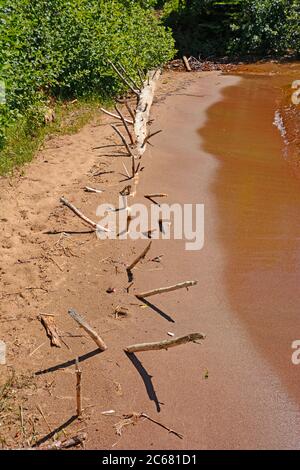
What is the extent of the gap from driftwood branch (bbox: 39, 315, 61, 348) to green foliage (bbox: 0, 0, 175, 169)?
4.68m

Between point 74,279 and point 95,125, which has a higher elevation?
point 95,125

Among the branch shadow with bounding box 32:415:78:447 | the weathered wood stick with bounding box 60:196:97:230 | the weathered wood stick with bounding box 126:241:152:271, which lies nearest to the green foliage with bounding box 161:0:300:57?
the weathered wood stick with bounding box 60:196:97:230

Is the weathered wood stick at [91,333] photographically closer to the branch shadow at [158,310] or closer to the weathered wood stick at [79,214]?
A: the branch shadow at [158,310]

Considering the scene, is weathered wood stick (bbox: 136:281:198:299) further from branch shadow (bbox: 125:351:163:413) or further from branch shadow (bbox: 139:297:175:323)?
branch shadow (bbox: 125:351:163:413)

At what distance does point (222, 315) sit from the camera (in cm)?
573

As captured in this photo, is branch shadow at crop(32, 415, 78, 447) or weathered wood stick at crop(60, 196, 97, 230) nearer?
branch shadow at crop(32, 415, 78, 447)

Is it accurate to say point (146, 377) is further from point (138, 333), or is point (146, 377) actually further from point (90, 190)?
point (90, 190)

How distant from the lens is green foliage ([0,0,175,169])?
1020 cm

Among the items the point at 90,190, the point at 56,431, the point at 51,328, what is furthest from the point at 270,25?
the point at 56,431

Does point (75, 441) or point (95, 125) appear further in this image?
point (95, 125)

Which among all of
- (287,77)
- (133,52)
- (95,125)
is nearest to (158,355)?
(95,125)

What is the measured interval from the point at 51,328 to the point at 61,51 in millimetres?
9133

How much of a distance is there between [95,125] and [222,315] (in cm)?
737
